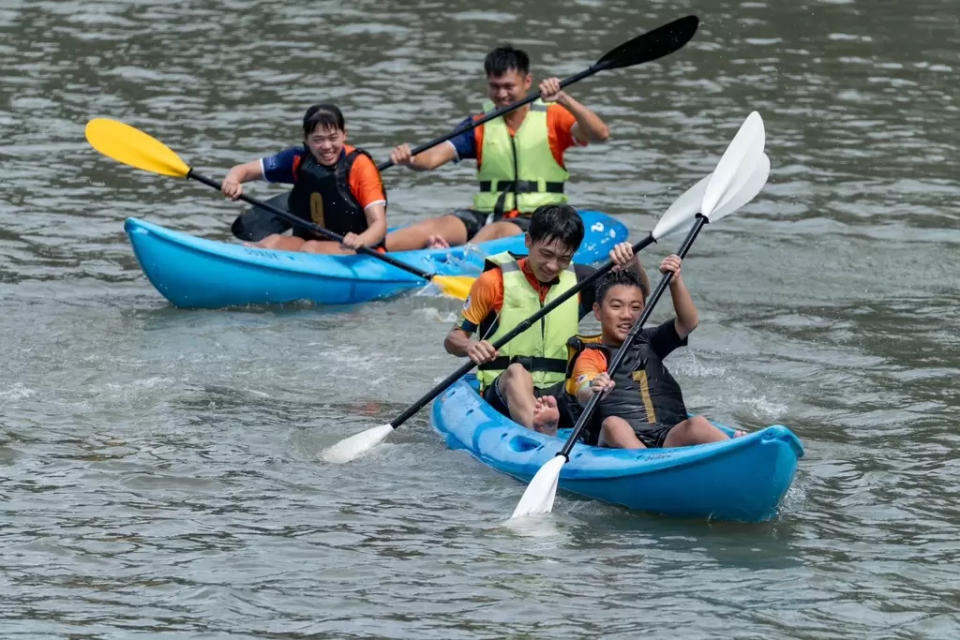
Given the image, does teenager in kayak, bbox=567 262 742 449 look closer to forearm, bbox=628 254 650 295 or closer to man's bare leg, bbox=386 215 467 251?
forearm, bbox=628 254 650 295

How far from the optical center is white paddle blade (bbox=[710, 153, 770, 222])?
655 cm

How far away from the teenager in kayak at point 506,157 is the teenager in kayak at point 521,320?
8.29 feet

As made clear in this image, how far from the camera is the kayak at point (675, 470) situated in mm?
5281

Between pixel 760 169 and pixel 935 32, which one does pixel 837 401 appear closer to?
pixel 760 169

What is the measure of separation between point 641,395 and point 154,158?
11.6 ft

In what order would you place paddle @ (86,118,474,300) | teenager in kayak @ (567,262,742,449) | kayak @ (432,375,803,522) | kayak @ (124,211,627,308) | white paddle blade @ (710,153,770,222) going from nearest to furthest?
kayak @ (432,375,803,522)
teenager in kayak @ (567,262,742,449)
white paddle blade @ (710,153,770,222)
kayak @ (124,211,627,308)
paddle @ (86,118,474,300)

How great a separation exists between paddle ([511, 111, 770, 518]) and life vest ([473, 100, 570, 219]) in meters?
2.38

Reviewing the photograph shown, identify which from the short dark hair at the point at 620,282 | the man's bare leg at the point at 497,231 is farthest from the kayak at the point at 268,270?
the short dark hair at the point at 620,282

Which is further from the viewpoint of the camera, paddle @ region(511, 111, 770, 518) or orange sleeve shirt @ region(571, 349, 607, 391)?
orange sleeve shirt @ region(571, 349, 607, 391)

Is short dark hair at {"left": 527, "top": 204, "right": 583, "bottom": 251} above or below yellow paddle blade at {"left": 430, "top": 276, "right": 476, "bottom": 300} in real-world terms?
above

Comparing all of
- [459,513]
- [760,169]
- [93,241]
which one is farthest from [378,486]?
[93,241]

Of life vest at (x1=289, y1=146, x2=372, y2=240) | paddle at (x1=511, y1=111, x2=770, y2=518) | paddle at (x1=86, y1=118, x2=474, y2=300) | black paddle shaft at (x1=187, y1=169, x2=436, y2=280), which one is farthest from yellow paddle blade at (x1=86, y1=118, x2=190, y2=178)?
paddle at (x1=511, y1=111, x2=770, y2=518)

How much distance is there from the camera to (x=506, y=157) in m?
9.20

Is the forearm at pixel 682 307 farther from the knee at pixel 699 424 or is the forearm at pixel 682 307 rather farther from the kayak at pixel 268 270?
the kayak at pixel 268 270
